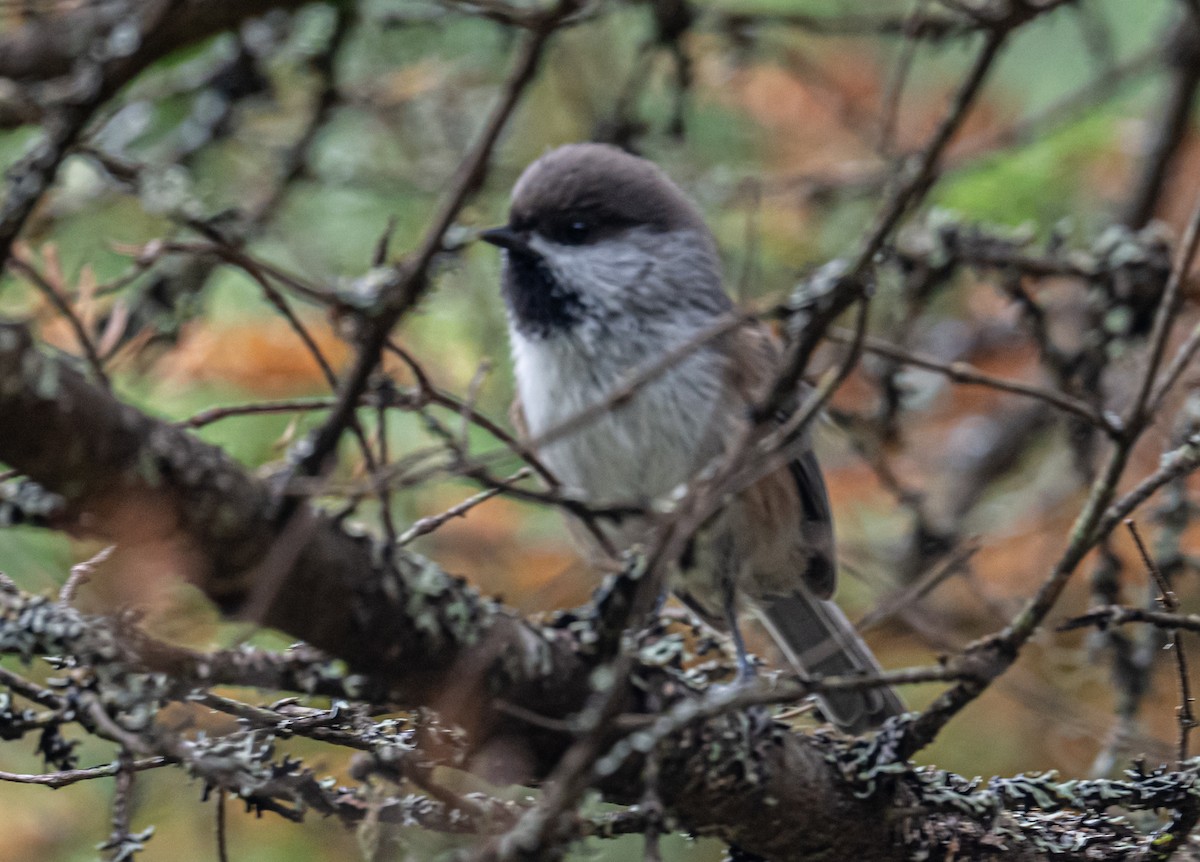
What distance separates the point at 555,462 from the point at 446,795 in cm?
173

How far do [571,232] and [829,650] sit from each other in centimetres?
164

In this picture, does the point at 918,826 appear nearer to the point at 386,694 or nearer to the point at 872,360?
the point at 386,694

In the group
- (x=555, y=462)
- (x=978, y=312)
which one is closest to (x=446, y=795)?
(x=555, y=462)

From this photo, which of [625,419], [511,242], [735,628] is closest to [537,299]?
[511,242]

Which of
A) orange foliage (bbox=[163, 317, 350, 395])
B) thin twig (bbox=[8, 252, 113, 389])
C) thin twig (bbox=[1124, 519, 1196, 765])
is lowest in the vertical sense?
thin twig (bbox=[8, 252, 113, 389])

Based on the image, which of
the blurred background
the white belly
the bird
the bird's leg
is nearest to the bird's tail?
the bird

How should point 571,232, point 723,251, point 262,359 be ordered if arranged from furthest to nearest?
1. point 723,251
2. point 262,359
3. point 571,232

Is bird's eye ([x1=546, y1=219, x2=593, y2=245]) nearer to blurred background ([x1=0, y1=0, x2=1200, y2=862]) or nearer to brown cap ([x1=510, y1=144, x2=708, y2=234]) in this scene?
brown cap ([x1=510, y1=144, x2=708, y2=234])

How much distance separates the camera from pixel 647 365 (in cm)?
381

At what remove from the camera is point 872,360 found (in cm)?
530

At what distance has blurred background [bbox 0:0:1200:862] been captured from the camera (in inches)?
171

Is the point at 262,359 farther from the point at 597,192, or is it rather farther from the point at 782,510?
the point at 782,510

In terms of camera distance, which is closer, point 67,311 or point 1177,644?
point 67,311

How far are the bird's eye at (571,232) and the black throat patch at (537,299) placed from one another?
118 millimetres
